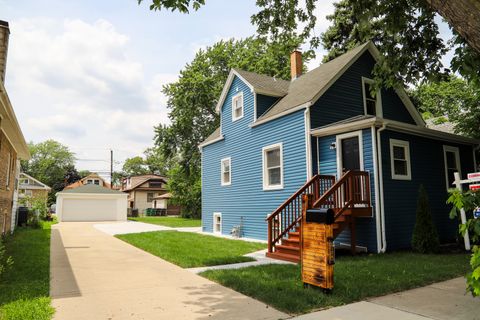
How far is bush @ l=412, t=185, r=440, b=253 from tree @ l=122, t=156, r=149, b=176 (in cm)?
7721

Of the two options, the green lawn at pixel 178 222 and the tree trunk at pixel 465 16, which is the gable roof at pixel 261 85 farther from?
the tree trunk at pixel 465 16

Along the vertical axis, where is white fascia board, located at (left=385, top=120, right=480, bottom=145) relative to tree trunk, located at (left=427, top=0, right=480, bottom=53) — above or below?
above

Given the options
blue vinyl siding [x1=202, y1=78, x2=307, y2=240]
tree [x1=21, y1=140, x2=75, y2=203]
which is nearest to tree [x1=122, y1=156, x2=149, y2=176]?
tree [x1=21, y1=140, x2=75, y2=203]

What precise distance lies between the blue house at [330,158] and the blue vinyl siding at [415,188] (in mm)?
32

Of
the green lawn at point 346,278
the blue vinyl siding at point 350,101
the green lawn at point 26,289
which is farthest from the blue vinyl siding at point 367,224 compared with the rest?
the green lawn at point 26,289

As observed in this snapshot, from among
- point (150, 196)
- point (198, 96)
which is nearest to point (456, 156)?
point (198, 96)

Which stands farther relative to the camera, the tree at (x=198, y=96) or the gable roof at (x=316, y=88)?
the tree at (x=198, y=96)

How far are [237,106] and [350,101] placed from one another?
16.7 ft

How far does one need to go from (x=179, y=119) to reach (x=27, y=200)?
13.2 m

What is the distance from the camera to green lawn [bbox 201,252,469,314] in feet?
16.4

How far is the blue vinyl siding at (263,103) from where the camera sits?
1423 centimetres

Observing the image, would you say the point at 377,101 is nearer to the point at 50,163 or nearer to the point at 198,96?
the point at 198,96

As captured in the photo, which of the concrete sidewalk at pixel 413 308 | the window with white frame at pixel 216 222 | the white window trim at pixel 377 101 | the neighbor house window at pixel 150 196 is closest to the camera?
the concrete sidewalk at pixel 413 308

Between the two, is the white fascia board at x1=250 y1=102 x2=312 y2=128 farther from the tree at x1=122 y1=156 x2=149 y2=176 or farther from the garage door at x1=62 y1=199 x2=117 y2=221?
the tree at x1=122 y1=156 x2=149 y2=176
